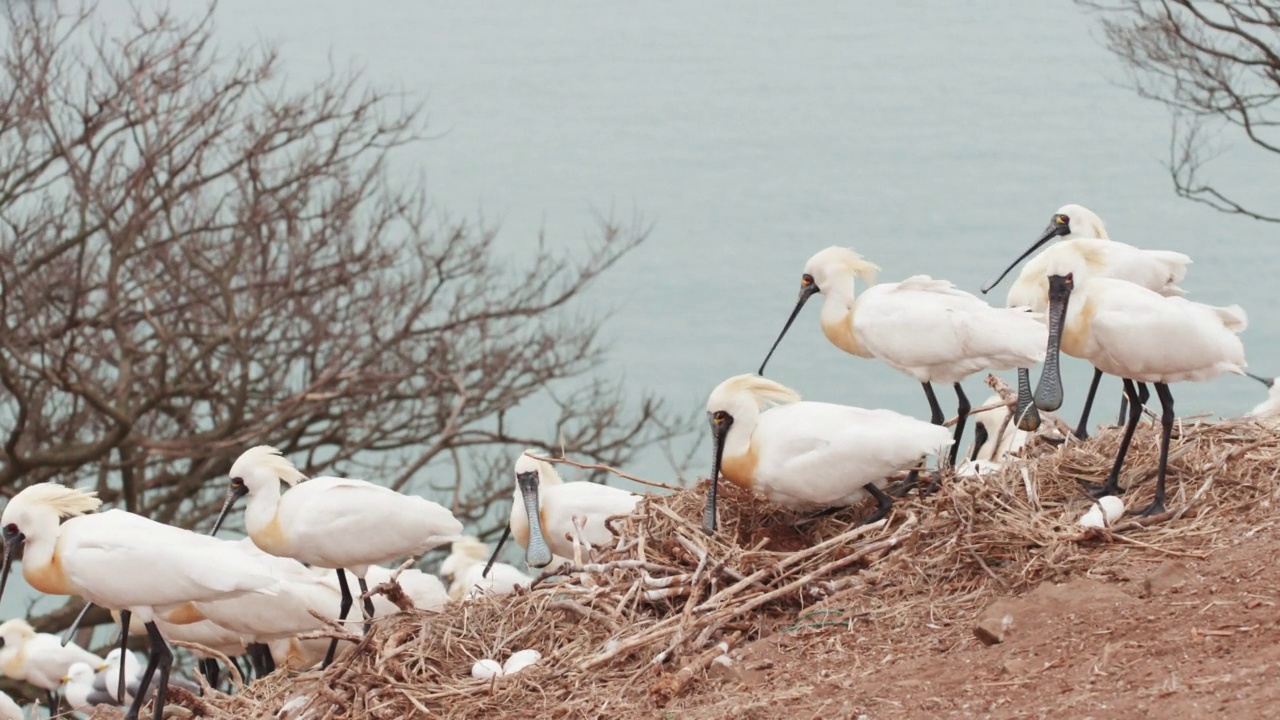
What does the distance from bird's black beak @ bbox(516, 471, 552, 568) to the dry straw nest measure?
196 cm

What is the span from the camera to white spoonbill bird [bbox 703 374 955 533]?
619cm

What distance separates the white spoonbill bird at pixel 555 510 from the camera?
8484 mm

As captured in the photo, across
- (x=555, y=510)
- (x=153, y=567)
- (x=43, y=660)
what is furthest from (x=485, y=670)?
(x=43, y=660)

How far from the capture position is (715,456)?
21.3 feet

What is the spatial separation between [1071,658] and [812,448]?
1.68m

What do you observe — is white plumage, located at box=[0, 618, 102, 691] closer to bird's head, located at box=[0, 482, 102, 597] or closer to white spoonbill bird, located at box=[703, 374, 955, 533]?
bird's head, located at box=[0, 482, 102, 597]

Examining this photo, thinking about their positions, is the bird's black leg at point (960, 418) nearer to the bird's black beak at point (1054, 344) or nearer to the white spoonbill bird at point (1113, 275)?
the white spoonbill bird at point (1113, 275)

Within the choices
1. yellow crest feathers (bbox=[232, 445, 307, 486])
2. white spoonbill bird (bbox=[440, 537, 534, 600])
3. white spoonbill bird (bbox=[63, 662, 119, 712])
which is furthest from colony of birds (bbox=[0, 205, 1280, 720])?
white spoonbill bird (bbox=[63, 662, 119, 712])

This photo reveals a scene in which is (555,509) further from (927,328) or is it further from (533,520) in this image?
(927,328)

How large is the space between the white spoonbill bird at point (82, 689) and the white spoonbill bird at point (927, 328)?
5.43 metres

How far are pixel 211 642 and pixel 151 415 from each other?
803 cm

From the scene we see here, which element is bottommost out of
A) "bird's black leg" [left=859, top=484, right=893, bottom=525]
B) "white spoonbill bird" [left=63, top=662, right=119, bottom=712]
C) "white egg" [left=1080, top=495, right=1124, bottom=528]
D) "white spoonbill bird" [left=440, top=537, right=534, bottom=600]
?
"white spoonbill bird" [left=63, top=662, right=119, bottom=712]

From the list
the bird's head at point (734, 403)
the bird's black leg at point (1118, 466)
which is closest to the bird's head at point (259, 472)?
the bird's head at point (734, 403)

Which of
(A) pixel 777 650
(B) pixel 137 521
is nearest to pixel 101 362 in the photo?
(B) pixel 137 521
